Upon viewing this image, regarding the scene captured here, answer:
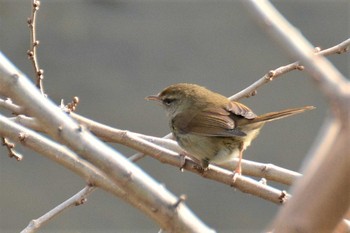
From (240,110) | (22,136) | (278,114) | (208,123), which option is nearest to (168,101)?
(208,123)

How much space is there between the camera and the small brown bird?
390 cm

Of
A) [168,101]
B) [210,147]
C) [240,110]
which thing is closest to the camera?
[210,147]

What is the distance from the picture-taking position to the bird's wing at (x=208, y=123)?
3988 millimetres

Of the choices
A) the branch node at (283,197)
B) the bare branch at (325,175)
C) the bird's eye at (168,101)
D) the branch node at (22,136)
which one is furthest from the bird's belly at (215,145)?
the bare branch at (325,175)

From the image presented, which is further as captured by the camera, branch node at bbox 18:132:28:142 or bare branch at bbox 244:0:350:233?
branch node at bbox 18:132:28:142

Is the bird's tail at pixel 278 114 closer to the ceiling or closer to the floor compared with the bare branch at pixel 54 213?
closer to the ceiling

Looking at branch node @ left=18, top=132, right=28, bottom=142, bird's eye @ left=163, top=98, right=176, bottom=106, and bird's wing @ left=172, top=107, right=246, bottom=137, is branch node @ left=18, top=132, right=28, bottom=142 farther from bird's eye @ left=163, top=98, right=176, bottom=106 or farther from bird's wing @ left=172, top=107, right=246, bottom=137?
bird's eye @ left=163, top=98, right=176, bottom=106

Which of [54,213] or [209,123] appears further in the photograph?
[209,123]

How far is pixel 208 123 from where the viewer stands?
4.18m

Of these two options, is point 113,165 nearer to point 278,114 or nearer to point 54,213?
point 54,213

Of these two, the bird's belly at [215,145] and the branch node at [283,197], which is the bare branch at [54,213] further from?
the bird's belly at [215,145]

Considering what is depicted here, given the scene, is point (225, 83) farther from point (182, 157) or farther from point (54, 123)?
point (54, 123)

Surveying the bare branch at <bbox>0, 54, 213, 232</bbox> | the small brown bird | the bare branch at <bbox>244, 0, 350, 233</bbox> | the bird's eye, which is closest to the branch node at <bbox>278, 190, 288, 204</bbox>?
the small brown bird

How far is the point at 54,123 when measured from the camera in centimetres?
137
